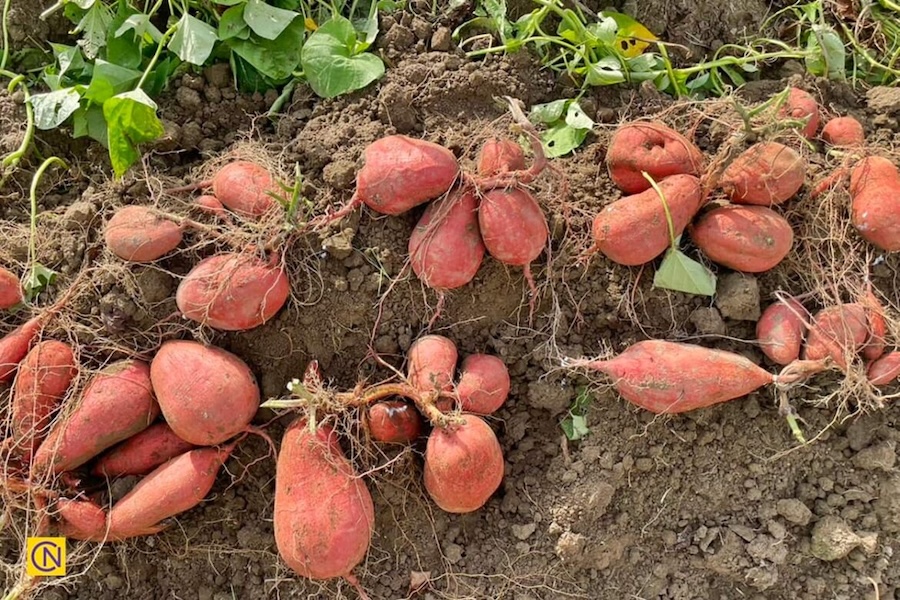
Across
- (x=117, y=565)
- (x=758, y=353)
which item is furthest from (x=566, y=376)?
(x=117, y=565)

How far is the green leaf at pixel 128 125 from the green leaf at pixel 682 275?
1.08 m

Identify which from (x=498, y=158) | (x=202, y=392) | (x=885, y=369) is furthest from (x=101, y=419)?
(x=885, y=369)

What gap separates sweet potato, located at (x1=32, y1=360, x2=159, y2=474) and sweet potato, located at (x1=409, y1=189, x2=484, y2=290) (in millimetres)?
613

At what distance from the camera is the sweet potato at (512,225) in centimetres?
131

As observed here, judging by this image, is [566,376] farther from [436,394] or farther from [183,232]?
[183,232]

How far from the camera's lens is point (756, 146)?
4.48 feet

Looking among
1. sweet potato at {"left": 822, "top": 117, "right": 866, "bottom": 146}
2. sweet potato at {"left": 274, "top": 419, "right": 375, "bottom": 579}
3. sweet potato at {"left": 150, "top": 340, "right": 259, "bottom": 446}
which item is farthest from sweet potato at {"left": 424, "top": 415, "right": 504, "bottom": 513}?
sweet potato at {"left": 822, "top": 117, "right": 866, "bottom": 146}

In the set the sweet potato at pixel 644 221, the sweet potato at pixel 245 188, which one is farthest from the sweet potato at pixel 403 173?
the sweet potato at pixel 644 221

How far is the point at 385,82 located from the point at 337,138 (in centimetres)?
17

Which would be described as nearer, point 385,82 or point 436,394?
point 436,394

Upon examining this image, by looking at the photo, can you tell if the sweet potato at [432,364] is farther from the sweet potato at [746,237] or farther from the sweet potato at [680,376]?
the sweet potato at [746,237]

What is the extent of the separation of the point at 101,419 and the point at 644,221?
1138 mm

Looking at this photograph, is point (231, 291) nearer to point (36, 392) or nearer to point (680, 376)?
point (36, 392)

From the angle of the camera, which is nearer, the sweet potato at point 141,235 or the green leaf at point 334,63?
the sweet potato at point 141,235
